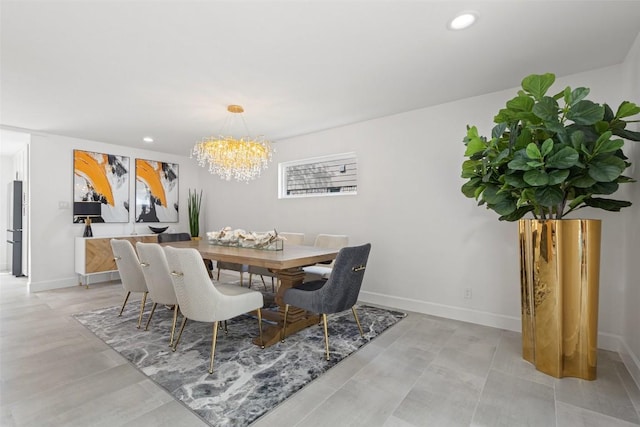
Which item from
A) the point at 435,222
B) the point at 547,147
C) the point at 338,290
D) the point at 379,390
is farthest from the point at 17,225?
the point at 547,147

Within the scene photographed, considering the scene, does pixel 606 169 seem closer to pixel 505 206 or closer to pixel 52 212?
pixel 505 206

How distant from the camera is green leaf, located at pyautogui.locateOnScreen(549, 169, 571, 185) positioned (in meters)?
1.89

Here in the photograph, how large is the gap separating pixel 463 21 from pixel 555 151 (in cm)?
104

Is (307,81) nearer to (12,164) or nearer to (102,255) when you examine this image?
(102,255)

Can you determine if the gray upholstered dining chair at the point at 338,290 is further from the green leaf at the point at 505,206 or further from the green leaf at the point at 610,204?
the green leaf at the point at 610,204

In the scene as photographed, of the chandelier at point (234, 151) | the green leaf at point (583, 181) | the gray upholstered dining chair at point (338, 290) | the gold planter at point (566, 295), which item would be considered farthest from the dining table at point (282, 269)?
the green leaf at point (583, 181)

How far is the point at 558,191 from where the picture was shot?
1.99 m

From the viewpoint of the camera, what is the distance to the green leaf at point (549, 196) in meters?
1.97

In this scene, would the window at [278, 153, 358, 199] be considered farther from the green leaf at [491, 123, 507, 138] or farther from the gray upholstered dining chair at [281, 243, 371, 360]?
the green leaf at [491, 123, 507, 138]

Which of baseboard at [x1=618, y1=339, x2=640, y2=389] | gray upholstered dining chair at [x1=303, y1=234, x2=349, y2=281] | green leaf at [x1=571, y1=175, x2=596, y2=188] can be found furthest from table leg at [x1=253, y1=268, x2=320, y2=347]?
baseboard at [x1=618, y1=339, x2=640, y2=389]

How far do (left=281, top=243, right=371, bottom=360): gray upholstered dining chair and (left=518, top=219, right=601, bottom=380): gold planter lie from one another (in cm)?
128

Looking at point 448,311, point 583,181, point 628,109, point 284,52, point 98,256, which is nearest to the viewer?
point 628,109

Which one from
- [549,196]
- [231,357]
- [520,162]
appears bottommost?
[231,357]

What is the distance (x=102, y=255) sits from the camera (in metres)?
4.89
